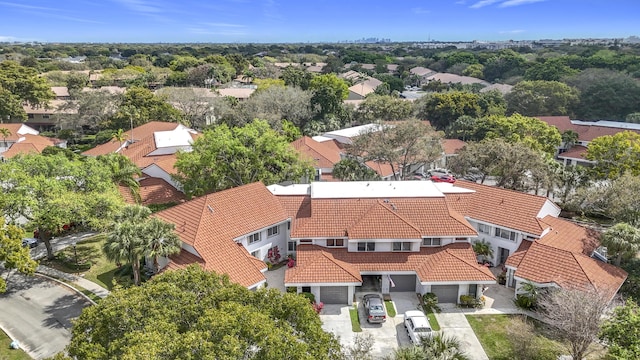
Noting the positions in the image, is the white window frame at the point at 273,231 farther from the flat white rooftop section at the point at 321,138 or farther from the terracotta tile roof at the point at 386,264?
the flat white rooftop section at the point at 321,138

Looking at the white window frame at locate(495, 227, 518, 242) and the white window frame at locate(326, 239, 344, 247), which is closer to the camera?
the white window frame at locate(326, 239, 344, 247)

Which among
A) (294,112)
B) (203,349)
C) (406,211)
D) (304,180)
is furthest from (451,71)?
(203,349)

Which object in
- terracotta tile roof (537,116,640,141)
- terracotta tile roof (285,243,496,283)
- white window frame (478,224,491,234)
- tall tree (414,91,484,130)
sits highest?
tall tree (414,91,484,130)

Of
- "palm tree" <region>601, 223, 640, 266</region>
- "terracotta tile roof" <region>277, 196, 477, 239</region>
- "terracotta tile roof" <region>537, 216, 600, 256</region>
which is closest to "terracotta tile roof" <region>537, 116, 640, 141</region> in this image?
"terracotta tile roof" <region>537, 216, 600, 256</region>

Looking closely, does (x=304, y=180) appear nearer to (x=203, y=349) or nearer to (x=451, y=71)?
(x=203, y=349)

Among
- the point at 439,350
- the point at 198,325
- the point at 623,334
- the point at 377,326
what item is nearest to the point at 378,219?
the point at 377,326

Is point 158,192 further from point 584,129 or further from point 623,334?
point 584,129

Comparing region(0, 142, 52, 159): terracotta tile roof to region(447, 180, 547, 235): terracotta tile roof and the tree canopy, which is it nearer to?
the tree canopy

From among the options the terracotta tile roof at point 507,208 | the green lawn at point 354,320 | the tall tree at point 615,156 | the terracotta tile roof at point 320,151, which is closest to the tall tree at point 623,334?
the terracotta tile roof at point 507,208
